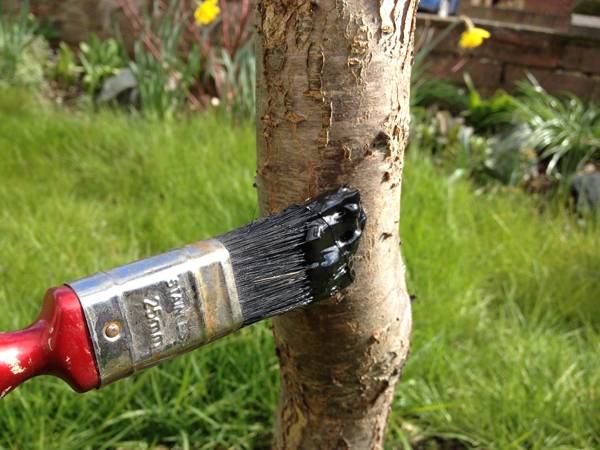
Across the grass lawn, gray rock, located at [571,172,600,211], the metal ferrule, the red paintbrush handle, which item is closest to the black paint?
the metal ferrule

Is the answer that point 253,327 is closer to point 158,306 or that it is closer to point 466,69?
point 158,306

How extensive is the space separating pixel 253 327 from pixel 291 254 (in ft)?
3.05

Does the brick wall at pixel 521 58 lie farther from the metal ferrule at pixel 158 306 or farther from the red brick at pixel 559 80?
the metal ferrule at pixel 158 306

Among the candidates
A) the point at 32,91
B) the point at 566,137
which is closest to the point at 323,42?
the point at 566,137

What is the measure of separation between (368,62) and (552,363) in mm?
1159

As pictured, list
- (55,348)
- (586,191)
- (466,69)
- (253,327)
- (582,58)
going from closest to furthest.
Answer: (55,348), (253,327), (586,191), (582,58), (466,69)

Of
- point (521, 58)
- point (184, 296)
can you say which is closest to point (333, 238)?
point (184, 296)

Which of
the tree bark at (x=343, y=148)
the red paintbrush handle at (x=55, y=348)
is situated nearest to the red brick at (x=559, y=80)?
the tree bark at (x=343, y=148)

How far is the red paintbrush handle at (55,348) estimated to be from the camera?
2.23 ft

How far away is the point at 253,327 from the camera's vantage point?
1.70 meters

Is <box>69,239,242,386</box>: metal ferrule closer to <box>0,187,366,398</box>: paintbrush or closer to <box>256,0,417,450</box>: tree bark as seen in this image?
<box>0,187,366,398</box>: paintbrush

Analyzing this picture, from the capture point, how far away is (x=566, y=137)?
343cm

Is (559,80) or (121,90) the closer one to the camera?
(559,80)

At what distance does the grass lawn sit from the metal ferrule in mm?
794
